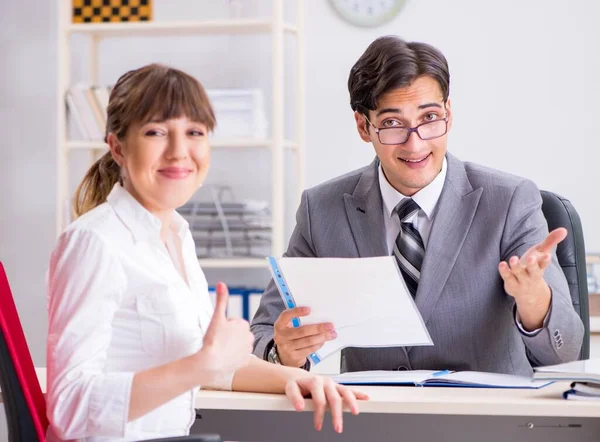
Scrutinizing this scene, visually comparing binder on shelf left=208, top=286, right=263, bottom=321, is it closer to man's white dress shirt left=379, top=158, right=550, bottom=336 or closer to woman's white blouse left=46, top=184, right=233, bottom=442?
man's white dress shirt left=379, top=158, right=550, bottom=336

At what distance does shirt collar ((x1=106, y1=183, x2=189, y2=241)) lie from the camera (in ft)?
4.00

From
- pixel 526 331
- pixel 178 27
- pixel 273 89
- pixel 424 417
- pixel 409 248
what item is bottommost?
pixel 424 417

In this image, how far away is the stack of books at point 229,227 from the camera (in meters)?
3.36

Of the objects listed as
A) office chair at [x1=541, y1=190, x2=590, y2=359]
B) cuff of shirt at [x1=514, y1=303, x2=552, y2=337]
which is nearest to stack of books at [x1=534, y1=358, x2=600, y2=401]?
cuff of shirt at [x1=514, y1=303, x2=552, y2=337]

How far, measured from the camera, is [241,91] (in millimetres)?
3363

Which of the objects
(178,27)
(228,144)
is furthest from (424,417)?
(178,27)

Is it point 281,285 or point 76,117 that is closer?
point 281,285

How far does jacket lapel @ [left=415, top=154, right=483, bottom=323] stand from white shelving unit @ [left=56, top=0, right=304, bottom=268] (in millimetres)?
1468

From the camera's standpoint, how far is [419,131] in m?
1.84

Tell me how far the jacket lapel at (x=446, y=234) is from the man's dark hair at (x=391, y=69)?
0.68 feet

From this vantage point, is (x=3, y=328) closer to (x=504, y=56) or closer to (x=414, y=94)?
(x=414, y=94)

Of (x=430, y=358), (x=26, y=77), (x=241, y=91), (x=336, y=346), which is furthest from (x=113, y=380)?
(x=26, y=77)

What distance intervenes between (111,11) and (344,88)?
1.01m

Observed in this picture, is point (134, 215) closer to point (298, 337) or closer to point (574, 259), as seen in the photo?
point (298, 337)
